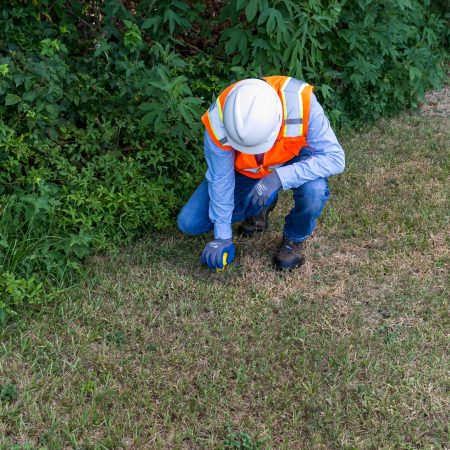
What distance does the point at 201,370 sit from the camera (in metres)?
2.95

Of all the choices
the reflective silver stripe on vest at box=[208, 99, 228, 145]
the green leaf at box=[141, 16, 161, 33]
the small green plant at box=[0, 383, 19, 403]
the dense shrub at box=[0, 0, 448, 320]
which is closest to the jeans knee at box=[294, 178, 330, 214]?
the reflective silver stripe on vest at box=[208, 99, 228, 145]

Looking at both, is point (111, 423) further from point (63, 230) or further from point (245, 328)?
point (63, 230)

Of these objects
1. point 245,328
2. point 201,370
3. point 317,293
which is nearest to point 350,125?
point 317,293

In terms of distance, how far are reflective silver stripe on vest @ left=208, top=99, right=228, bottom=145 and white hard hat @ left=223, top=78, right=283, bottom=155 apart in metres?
0.12

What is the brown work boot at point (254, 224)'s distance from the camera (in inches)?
156

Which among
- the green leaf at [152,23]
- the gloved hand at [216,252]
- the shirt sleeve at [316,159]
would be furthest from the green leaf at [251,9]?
the gloved hand at [216,252]

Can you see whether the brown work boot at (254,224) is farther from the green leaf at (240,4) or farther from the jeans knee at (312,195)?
the green leaf at (240,4)

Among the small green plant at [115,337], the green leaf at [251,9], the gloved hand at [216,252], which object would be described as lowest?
the small green plant at [115,337]

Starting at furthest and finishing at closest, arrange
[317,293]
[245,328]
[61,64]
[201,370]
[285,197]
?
[285,197] → [61,64] → [317,293] → [245,328] → [201,370]

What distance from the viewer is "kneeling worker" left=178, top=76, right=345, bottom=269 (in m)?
2.98

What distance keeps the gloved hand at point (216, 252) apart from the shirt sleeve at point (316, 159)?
477mm

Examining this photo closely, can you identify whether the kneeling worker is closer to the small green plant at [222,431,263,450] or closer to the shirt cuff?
the shirt cuff

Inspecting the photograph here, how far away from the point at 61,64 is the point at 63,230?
971 millimetres

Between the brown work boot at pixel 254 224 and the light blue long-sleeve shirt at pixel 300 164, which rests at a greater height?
the light blue long-sleeve shirt at pixel 300 164
